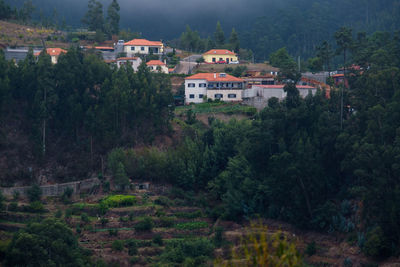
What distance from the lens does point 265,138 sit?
117 ft

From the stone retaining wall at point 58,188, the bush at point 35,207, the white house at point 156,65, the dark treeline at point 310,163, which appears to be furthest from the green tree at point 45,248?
the white house at point 156,65

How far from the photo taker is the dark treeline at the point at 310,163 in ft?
98.6

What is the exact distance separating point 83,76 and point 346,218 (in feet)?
68.4

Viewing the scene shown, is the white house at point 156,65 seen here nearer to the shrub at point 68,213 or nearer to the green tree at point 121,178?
the green tree at point 121,178

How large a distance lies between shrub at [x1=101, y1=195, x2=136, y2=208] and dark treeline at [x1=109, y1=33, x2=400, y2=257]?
10.6ft

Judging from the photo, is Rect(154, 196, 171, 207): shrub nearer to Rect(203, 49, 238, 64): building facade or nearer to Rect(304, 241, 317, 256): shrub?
Rect(304, 241, 317, 256): shrub

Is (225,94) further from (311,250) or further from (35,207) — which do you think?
(311,250)

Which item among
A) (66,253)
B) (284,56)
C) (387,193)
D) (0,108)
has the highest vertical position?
(284,56)

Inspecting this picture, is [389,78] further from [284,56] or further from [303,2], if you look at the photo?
[303,2]

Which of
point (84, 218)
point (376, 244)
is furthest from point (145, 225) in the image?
point (376, 244)

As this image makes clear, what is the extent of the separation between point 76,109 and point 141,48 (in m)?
22.5

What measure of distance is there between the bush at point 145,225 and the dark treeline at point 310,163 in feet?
13.7

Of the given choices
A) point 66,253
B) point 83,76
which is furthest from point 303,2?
point 66,253

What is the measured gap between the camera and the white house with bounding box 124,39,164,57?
61.2 m
